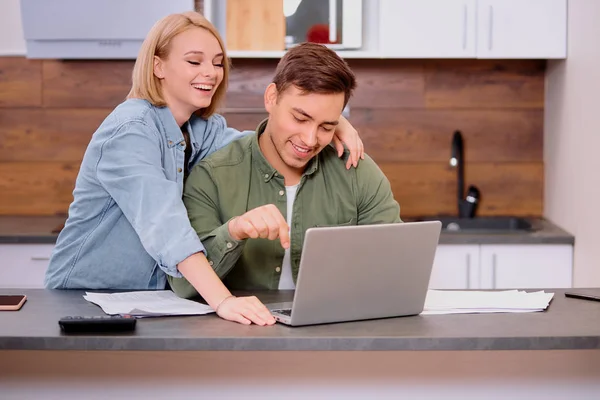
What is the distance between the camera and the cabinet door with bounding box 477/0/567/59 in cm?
354

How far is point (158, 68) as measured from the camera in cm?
226

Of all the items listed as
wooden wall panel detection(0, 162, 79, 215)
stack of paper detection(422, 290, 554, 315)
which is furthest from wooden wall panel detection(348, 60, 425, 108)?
stack of paper detection(422, 290, 554, 315)

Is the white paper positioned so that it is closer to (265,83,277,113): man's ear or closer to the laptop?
the laptop

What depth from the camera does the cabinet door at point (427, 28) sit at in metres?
3.53

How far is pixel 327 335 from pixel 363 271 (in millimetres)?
147

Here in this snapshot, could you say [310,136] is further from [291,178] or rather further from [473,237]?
[473,237]

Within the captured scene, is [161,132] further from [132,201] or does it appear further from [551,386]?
[551,386]

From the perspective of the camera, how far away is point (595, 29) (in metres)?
3.18

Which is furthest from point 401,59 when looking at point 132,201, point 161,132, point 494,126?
point 132,201

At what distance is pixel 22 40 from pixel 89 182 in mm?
1975

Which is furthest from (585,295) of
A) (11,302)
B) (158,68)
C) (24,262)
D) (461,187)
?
(24,262)

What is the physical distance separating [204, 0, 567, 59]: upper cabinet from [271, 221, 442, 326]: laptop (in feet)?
6.29

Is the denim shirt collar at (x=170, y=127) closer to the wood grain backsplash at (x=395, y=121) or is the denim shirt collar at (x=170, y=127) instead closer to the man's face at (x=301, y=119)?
the man's face at (x=301, y=119)

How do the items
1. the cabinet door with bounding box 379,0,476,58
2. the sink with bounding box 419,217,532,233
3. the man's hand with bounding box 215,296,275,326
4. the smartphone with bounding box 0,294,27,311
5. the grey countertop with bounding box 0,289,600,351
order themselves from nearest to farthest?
1. the grey countertop with bounding box 0,289,600,351
2. the man's hand with bounding box 215,296,275,326
3. the smartphone with bounding box 0,294,27,311
4. the cabinet door with bounding box 379,0,476,58
5. the sink with bounding box 419,217,532,233
